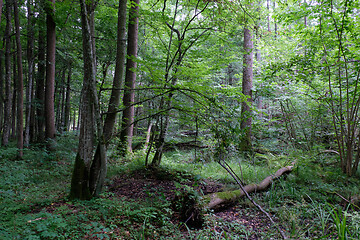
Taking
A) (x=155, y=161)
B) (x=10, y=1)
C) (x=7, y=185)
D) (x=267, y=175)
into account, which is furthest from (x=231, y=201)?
(x=10, y=1)

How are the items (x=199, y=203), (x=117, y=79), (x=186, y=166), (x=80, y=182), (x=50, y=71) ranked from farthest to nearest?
1. (x=50, y=71)
2. (x=186, y=166)
3. (x=117, y=79)
4. (x=80, y=182)
5. (x=199, y=203)

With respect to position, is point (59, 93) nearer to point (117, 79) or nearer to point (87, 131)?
point (117, 79)

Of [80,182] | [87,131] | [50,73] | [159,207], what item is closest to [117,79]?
[87,131]

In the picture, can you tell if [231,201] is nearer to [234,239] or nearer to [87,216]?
[234,239]

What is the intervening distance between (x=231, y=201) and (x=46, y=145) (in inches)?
323

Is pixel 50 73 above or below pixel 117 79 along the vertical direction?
above

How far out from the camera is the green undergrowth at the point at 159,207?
8.94 feet

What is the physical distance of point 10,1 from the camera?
7.13m

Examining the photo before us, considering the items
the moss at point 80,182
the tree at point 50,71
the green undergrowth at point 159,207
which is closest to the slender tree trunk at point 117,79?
the moss at point 80,182

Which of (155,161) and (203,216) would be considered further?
(155,161)

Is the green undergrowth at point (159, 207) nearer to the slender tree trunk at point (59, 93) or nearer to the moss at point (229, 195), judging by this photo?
the moss at point (229, 195)

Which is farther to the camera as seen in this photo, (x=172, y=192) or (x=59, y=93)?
(x=59, y=93)

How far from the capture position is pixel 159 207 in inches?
150

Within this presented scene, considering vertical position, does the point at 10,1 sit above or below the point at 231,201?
above
